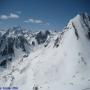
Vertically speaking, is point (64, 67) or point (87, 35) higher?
point (87, 35)

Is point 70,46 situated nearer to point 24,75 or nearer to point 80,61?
point 80,61

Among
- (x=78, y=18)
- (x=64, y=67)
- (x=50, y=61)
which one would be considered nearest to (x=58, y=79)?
(x=64, y=67)

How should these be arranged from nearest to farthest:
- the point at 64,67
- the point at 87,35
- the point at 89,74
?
the point at 89,74 → the point at 64,67 → the point at 87,35

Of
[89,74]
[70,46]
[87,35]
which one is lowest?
[89,74]

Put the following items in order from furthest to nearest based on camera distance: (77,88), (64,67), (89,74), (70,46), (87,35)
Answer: (87,35) → (70,46) → (64,67) → (89,74) → (77,88)

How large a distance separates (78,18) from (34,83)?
5131 centimetres

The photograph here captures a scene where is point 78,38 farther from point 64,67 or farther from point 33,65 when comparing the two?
point 33,65

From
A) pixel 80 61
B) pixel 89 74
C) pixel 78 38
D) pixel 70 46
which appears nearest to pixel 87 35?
pixel 78 38

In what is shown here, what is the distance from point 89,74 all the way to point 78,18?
48.3 metres

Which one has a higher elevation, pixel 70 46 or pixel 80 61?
pixel 70 46

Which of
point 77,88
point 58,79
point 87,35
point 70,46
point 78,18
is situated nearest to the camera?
point 77,88

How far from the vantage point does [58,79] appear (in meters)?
82.8

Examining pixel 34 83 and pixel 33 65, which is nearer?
pixel 34 83

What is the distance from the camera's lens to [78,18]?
378ft
